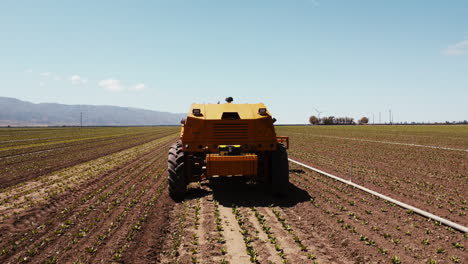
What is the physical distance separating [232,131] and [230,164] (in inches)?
42.3

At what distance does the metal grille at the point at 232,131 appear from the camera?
8609 millimetres

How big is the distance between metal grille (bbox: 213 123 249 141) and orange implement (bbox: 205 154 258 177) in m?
0.77

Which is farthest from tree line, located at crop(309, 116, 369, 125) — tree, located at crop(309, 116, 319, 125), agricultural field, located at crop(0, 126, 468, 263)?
agricultural field, located at crop(0, 126, 468, 263)

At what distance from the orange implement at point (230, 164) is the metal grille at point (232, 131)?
768mm

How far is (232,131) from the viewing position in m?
8.62

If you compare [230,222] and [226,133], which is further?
[226,133]

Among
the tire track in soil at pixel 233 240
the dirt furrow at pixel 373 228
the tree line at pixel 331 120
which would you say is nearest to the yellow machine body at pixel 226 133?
the tire track in soil at pixel 233 240

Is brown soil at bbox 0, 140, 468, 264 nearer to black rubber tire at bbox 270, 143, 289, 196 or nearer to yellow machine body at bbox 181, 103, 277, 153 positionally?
black rubber tire at bbox 270, 143, 289, 196

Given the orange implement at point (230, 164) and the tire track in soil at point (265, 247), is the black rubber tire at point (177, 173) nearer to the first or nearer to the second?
the orange implement at point (230, 164)

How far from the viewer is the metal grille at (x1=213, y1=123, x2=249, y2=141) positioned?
8.61 meters

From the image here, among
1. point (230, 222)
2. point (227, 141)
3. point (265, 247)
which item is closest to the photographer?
point (265, 247)

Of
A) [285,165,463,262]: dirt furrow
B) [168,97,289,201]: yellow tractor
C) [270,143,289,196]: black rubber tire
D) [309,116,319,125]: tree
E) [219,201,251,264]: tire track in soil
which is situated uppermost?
[309,116,319,125]: tree

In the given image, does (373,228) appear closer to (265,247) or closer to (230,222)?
(265,247)

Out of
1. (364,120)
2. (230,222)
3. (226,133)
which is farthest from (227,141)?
(364,120)
